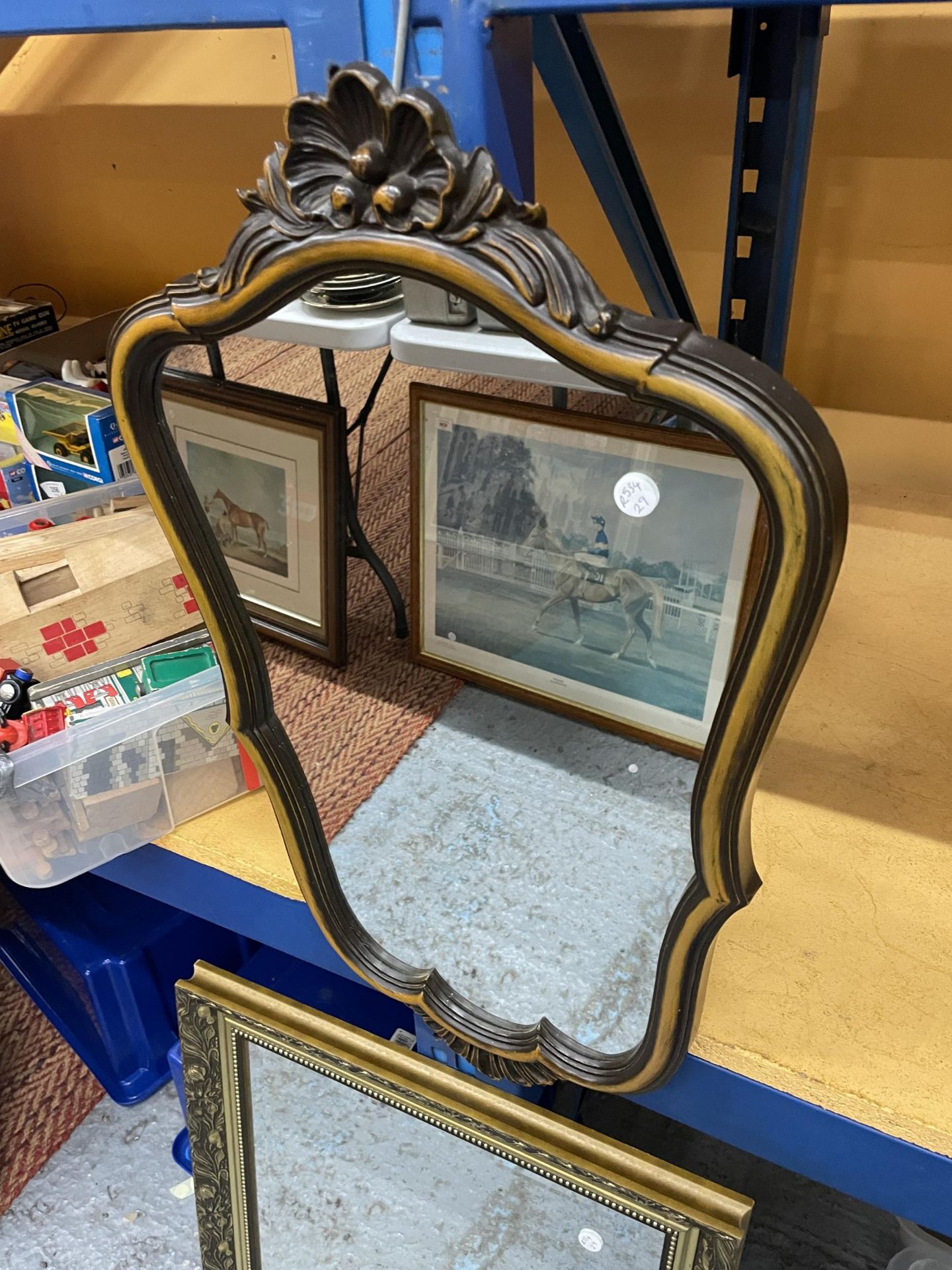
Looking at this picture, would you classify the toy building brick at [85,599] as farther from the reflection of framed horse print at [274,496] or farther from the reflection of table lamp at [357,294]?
the reflection of table lamp at [357,294]

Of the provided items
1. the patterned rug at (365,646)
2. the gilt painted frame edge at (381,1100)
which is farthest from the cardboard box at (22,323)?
the gilt painted frame edge at (381,1100)

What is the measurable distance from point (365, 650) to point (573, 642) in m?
0.24

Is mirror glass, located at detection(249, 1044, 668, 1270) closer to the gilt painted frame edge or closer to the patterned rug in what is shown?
the gilt painted frame edge

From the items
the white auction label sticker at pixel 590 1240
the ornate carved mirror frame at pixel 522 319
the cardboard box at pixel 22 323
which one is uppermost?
the ornate carved mirror frame at pixel 522 319

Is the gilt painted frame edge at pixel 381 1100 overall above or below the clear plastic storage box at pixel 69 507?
below

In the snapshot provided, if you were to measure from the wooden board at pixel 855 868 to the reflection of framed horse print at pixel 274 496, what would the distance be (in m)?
0.18

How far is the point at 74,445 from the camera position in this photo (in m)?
0.98

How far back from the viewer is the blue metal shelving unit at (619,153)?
0.44 m

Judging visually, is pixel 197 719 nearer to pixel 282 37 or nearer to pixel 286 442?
pixel 286 442

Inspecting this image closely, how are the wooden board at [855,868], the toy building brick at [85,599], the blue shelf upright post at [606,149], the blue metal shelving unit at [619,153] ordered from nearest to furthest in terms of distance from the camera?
the blue metal shelving unit at [619,153]
the wooden board at [855,868]
the blue shelf upright post at [606,149]
the toy building brick at [85,599]

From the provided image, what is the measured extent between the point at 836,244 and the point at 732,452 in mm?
880

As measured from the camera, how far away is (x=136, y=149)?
1431mm

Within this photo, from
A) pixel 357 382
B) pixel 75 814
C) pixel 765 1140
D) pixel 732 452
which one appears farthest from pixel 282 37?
pixel 765 1140

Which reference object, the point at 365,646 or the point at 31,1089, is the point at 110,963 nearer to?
the point at 31,1089
